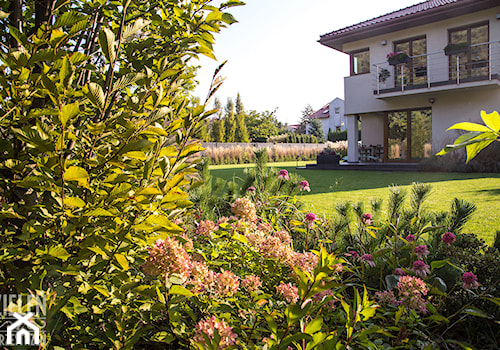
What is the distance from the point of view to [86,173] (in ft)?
2.41

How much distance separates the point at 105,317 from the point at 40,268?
32 centimetres

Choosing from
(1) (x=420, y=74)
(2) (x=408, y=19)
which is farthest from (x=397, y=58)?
(2) (x=408, y=19)

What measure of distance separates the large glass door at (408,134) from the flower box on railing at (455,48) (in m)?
2.47

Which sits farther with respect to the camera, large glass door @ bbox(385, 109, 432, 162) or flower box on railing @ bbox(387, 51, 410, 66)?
large glass door @ bbox(385, 109, 432, 162)

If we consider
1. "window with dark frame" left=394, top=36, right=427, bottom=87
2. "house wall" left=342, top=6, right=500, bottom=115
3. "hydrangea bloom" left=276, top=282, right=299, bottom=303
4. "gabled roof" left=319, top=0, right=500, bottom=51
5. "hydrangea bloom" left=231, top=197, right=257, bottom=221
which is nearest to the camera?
"hydrangea bloom" left=276, top=282, right=299, bottom=303

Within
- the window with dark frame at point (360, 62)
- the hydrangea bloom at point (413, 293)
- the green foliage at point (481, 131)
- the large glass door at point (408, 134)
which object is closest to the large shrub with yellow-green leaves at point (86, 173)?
the green foliage at point (481, 131)

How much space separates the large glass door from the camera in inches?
542

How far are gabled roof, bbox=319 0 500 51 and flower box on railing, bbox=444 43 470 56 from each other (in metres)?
1.22

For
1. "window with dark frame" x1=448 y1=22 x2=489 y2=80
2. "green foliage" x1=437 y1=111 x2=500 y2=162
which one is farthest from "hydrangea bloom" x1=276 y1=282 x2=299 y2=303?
"window with dark frame" x1=448 y1=22 x2=489 y2=80

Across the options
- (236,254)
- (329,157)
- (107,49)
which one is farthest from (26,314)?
(329,157)

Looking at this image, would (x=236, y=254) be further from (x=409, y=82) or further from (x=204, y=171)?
(x=409, y=82)

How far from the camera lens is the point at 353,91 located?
14.8 m

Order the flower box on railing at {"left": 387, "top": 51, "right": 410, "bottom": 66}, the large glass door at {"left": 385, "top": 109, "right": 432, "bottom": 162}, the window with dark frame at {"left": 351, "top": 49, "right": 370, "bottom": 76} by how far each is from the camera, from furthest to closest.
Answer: the window with dark frame at {"left": 351, "top": 49, "right": 370, "bottom": 76}, the large glass door at {"left": 385, "top": 109, "right": 432, "bottom": 162}, the flower box on railing at {"left": 387, "top": 51, "right": 410, "bottom": 66}

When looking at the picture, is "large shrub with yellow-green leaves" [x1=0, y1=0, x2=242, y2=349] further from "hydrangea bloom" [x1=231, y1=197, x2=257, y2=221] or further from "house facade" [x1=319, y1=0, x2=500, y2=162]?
"house facade" [x1=319, y1=0, x2=500, y2=162]
